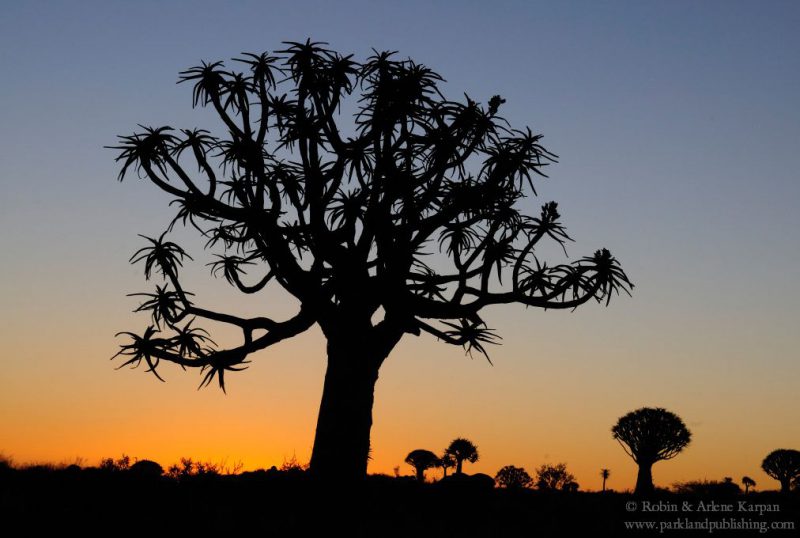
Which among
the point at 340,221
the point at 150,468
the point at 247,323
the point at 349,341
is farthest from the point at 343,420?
the point at 150,468

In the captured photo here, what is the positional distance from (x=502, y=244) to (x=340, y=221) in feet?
9.01

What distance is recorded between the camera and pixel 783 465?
163 ft

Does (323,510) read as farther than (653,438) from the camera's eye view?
No

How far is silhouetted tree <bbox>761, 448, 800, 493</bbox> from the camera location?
49.4 meters

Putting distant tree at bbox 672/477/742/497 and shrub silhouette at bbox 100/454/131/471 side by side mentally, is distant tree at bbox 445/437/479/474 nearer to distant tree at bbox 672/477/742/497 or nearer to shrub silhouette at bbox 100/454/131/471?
distant tree at bbox 672/477/742/497

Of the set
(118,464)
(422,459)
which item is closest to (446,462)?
(422,459)

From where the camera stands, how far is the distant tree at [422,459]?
47.4 metres

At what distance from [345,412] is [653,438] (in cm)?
2807

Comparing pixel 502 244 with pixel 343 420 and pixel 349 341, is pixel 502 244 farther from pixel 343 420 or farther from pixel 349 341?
pixel 343 420

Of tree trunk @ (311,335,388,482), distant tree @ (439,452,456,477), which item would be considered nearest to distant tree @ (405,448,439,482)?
distant tree @ (439,452,456,477)

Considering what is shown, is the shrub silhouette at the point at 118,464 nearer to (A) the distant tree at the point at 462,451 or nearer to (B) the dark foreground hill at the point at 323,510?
(B) the dark foreground hill at the point at 323,510

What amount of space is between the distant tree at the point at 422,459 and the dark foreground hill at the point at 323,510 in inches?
977

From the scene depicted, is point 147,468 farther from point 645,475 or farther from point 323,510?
point 645,475

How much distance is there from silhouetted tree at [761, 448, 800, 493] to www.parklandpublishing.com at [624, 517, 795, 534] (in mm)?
36083
